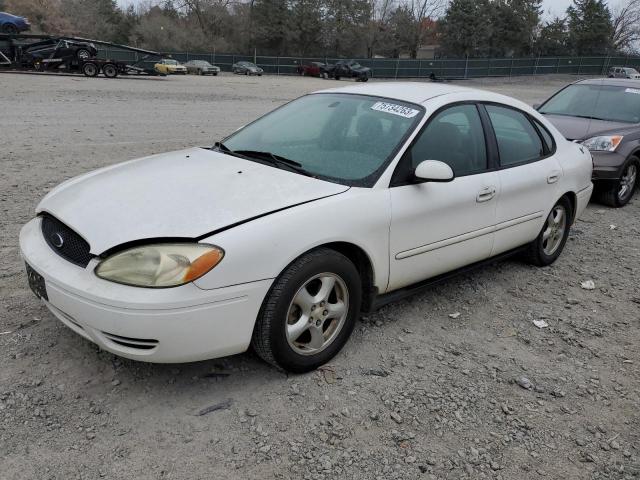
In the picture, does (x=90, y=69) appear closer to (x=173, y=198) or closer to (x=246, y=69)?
(x=246, y=69)

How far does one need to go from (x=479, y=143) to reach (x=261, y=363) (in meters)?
2.21

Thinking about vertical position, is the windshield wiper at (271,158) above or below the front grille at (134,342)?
above

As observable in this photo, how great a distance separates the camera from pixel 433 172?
3.25 meters

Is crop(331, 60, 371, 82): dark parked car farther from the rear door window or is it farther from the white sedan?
the white sedan

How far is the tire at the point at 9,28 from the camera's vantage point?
28.8 meters

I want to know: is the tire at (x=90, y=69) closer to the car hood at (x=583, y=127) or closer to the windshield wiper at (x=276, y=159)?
the car hood at (x=583, y=127)

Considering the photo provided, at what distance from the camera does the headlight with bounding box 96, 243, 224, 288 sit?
8.21 feet

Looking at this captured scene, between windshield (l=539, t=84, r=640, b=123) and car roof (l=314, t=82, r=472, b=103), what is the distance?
486 cm

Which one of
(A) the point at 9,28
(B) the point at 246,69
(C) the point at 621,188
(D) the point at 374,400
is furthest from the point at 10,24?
(D) the point at 374,400

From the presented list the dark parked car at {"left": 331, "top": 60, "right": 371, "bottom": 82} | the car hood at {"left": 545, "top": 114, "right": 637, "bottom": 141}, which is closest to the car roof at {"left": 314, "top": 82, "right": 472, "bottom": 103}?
the car hood at {"left": 545, "top": 114, "right": 637, "bottom": 141}

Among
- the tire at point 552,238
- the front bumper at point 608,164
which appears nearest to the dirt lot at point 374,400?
the tire at point 552,238

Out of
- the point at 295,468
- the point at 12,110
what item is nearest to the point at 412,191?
the point at 295,468

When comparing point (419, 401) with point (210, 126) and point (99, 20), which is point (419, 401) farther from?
point (99, 20)

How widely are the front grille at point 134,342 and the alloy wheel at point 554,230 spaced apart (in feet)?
11.8
